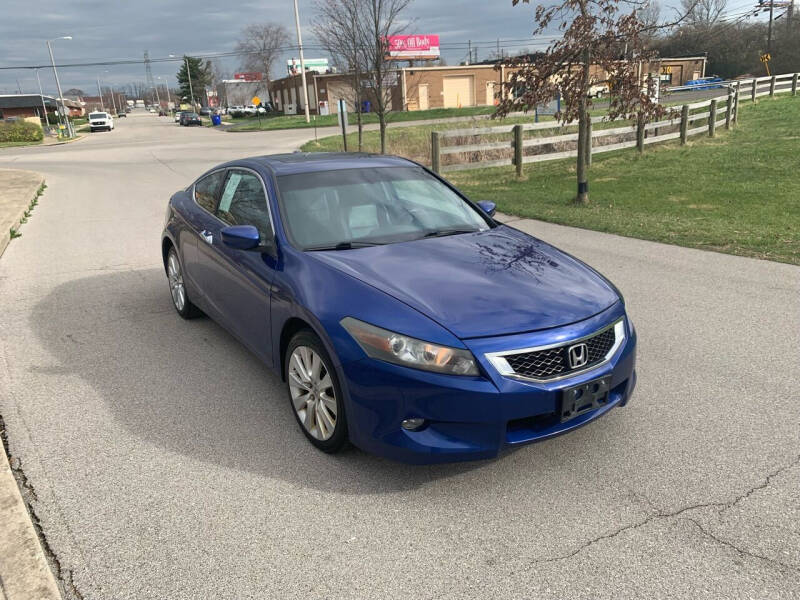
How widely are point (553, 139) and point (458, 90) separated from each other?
49003 mm

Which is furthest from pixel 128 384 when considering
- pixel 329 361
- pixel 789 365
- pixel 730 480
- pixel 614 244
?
pixel 614 244

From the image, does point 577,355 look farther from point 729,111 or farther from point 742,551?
point 729,111

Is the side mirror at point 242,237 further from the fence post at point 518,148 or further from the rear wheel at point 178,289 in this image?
the fence post at point 518,148

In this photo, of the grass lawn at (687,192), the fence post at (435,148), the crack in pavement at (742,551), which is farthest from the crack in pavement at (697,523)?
the fence post at (435,148)

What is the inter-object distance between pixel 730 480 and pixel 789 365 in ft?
5.82

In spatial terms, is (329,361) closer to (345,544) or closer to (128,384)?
(345,544)

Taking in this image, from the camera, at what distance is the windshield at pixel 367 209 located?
415 centimetres

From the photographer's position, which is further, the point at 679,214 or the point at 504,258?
the point at 679,214

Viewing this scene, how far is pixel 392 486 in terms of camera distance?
3.28m

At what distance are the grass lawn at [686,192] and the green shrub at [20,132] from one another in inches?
1557

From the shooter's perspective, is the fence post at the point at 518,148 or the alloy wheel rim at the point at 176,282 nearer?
the alloy wheel rim at the point at 176,282

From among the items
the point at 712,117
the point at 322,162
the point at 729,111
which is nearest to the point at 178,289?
the point at 322,162

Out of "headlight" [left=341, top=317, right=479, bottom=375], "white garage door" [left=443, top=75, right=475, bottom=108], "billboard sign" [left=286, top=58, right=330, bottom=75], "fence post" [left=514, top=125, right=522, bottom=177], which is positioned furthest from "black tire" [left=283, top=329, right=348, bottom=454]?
"billboard sign" [left=286, top=58, right=330, bottom=75]

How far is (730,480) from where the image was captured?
10.5 ft
